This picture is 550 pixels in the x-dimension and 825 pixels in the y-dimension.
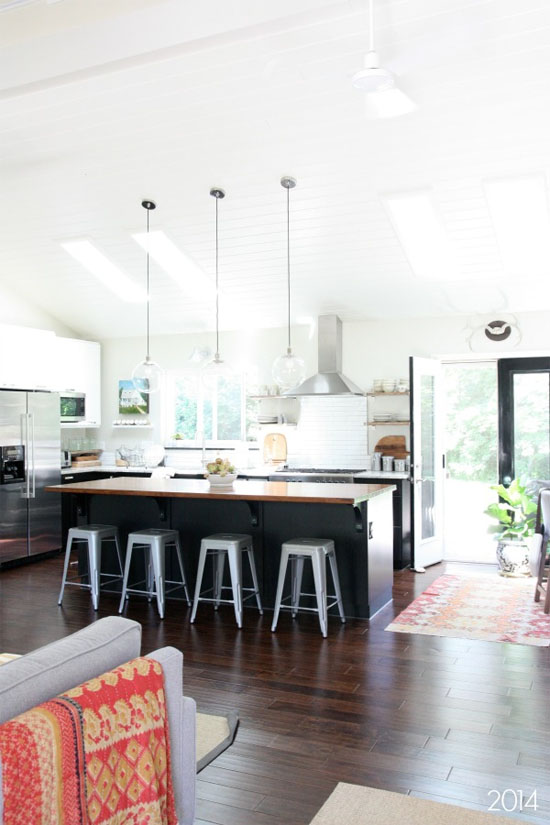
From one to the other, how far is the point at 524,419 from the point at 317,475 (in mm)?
2216

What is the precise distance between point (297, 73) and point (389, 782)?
3.97m

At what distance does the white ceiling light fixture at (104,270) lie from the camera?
286 inches

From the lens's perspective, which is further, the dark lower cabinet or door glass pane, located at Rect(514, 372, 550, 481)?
door glass pane, located at Rect(514, 372, 550, 481)

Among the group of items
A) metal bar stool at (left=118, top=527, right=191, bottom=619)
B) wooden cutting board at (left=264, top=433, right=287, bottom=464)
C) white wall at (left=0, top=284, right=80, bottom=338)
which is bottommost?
metal bar stool at (left=118, top=527, right=191, bottom=619)

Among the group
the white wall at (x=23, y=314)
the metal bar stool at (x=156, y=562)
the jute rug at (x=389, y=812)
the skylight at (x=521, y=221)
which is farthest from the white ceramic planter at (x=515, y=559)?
the white wall at (x=23, y=314)

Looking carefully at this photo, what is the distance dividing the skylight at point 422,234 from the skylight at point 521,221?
46 cm

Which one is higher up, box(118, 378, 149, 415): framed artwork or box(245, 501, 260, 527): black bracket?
box(118, 378, 149, 415): framed artwork

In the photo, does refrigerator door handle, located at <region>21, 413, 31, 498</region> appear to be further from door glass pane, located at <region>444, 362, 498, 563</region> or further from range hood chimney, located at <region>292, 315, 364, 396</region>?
door glass pane, located at <region>444, 362, 498, 563</region>

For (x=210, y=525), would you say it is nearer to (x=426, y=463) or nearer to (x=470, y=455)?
(x=426, y=463)

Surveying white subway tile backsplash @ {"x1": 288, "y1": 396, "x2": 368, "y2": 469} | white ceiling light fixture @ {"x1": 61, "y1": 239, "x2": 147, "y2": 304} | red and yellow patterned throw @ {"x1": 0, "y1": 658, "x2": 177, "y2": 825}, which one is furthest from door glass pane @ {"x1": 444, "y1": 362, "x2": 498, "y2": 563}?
red and yellow patterned throw @ {"x1": 0, "y1": 658, "x2": 177, "y2": 825}

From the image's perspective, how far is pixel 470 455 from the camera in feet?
24.8

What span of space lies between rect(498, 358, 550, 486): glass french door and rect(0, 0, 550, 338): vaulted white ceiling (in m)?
0.63

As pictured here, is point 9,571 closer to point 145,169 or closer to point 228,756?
point 145,169

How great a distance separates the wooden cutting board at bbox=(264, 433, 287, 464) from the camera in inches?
321
